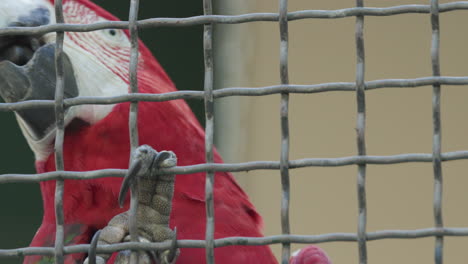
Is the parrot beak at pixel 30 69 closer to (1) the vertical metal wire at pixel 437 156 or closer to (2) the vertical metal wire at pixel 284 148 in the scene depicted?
(2) the vertical metal wire at pixel 284 148

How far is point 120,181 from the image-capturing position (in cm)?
112

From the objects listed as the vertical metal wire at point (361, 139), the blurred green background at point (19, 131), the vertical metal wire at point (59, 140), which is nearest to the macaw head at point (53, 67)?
the vertical metal wire at point (59, 140)

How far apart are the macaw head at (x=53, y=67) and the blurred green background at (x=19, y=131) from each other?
0.80 meters

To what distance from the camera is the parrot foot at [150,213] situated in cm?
83

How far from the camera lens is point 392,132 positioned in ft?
6.93

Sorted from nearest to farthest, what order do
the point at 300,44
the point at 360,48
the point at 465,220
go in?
the point at 360,48 < the point at 465,220 < the point at 300,44

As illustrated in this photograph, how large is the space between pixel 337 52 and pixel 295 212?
0.48 meters

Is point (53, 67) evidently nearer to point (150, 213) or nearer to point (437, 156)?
point (150, 213)

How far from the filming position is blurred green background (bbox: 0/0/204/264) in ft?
6.41

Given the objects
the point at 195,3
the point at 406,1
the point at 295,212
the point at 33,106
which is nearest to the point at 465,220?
the point at 295,212

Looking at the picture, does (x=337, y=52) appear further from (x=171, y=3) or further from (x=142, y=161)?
(x=142, y=161)

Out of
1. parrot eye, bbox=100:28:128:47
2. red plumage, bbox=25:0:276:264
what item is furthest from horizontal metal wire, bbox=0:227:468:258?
parrot eye, bbox=100:28:128:47

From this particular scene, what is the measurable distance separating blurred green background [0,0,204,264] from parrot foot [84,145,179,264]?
1.10 meters

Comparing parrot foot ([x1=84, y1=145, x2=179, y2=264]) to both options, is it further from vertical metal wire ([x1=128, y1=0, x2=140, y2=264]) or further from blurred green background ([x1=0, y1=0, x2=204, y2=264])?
blurred green background ([x1=0, y1=0, x2=204, y2=264])
